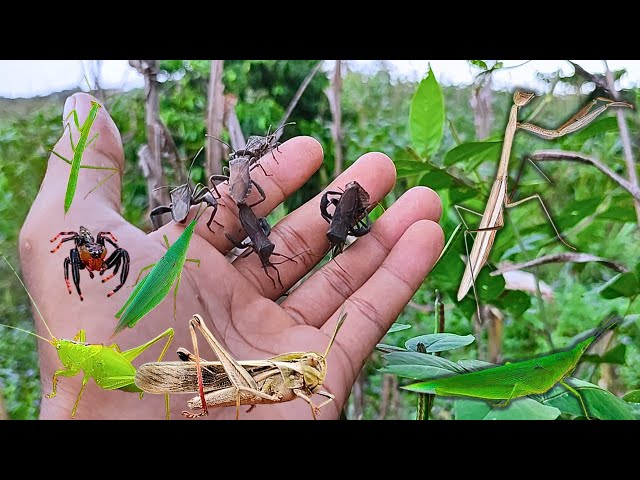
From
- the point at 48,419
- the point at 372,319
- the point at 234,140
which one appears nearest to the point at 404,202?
the point at 372,319

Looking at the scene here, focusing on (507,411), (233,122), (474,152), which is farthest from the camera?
(233,122)

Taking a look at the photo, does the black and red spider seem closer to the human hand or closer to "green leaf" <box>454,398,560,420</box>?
the human hand

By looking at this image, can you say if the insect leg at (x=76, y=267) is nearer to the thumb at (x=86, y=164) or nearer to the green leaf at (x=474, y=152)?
the thumb at (x=86, y=164)

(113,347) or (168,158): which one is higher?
(168,158)

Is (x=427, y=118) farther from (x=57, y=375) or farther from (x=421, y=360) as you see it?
(x=57, y=375)

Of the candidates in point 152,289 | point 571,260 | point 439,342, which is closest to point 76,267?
point 152,289

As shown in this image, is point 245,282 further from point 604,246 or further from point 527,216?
point 604,246
